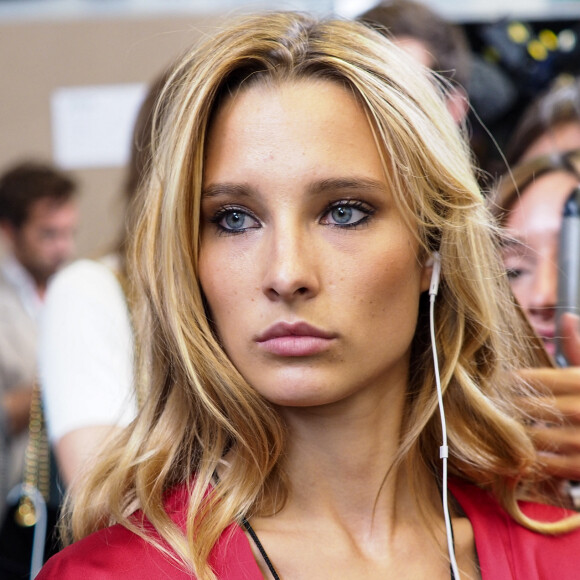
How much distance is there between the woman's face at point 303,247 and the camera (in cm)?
127

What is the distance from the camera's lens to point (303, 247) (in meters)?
1.27

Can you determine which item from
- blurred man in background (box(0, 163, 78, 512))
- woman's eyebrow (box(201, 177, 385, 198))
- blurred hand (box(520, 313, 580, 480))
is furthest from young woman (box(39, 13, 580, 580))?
blurred man in background (box(0, 163, 78, 512))

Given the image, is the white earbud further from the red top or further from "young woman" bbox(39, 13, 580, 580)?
the red top

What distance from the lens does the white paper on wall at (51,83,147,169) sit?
122 inches

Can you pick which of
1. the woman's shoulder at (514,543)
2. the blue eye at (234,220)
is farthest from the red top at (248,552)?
the blue eye at (234,220)

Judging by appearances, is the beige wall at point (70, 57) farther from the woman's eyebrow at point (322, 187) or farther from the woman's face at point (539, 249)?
the woman's eyebrow at point (322, 187)


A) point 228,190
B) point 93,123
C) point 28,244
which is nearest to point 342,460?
point 228,190

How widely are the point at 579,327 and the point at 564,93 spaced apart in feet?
3.50

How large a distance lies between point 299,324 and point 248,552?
33 cm

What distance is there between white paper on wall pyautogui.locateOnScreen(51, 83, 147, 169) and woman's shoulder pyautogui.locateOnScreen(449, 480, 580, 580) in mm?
1934

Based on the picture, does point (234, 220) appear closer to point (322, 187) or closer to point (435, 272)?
point (322, 187)

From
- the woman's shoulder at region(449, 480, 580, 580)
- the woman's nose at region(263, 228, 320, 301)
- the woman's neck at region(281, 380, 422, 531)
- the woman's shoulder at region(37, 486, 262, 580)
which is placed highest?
the woman's nose at region(263, 228, 320, 301)

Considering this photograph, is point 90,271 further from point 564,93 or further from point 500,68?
point 500,68

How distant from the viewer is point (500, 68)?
9.70 ft
